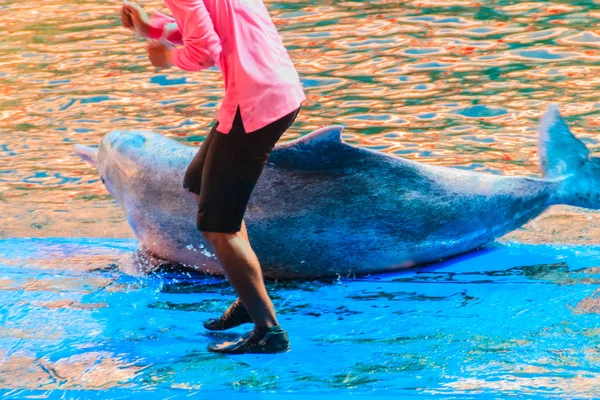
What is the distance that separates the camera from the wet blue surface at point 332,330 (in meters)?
3.38

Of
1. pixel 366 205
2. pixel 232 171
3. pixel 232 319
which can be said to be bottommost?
pixel 232 319

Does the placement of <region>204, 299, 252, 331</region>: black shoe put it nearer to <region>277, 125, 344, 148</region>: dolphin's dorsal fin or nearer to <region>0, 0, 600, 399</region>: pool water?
<region>0, 0, 600, 399</region>: pool water

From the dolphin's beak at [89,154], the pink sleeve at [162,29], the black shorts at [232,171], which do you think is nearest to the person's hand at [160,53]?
the pink sleeve at [162,29]

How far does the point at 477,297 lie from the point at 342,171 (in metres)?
0.84

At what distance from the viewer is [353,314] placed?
406cm

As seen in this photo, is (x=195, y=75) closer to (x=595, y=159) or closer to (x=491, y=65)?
(x=491, y=65)

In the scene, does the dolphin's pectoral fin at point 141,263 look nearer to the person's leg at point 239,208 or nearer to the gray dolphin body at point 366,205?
the gray dolphin body at point 366,205

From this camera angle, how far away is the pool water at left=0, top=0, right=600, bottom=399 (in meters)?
3.48

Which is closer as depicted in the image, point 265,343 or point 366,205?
point 265,343

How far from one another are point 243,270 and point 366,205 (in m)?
1.04

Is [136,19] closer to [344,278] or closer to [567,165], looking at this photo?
[344,278]

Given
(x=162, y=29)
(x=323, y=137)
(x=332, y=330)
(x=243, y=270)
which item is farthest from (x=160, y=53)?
A: (x=332, y=330)

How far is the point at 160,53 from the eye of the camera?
3486 millimetres

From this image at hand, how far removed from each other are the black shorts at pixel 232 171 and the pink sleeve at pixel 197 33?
0.25m
